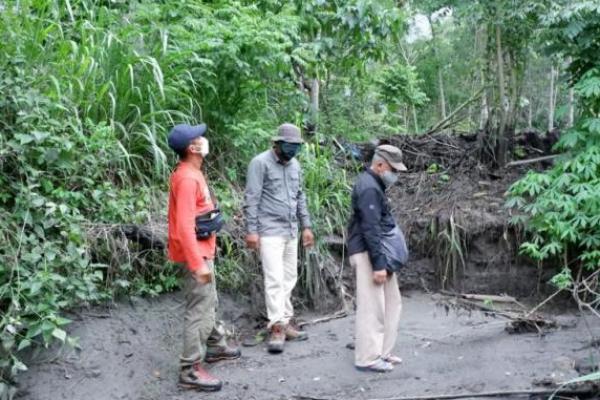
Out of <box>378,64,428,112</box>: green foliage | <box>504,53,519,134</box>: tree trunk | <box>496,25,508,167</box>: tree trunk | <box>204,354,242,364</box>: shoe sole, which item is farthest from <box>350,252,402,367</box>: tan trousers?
<box>378,64,428,112</box>: green foliage

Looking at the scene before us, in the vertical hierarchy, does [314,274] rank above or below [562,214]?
below

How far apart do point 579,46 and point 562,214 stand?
192 cm

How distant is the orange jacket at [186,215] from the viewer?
4.55 meters

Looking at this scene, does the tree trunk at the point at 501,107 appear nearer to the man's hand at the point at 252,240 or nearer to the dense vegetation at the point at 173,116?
the dense vegetation at the point at 173,116

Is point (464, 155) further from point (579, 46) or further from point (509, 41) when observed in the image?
point (579, 46)

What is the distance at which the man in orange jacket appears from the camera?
4570 mm

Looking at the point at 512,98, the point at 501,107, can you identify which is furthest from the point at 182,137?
the point at 512,98

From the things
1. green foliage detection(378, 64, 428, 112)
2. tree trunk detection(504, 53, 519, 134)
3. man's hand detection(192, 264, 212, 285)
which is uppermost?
green foliage detection(378, 64, 428, 112)

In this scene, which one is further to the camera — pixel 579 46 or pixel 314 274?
pixel 579 46

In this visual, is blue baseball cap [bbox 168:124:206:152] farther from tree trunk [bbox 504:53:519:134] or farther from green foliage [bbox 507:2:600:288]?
tree trunk [bbox 504:53:519:134]

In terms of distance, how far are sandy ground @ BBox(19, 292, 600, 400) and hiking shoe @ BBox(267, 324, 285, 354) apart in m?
0.07

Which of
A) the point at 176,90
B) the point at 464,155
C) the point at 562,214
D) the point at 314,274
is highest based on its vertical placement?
the point at 176,90

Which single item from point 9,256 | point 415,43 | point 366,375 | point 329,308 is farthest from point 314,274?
point 415,43

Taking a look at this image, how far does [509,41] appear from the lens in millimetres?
8492
